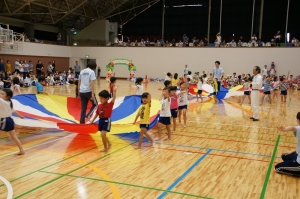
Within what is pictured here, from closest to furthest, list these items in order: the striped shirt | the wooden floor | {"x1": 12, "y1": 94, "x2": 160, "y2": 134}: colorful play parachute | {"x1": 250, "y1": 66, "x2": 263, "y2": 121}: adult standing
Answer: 1. the wooden floor
2. {"x1": 12, "y1": 94, "x2": 160, "y2": 134}: colorful play parachute
3. {"x1": 250, "y1": 66, "x2": 263, "y2": 121}: adult standing
4. the striped shirt

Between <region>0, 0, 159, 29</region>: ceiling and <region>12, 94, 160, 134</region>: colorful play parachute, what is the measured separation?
17.2 m

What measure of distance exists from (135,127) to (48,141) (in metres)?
1.80

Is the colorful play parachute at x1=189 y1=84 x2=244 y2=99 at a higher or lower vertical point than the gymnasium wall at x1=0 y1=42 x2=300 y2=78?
lower

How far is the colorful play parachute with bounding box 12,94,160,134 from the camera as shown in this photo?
20.6 feet

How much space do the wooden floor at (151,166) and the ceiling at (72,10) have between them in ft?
64.1

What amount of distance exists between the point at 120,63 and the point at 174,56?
5.21m

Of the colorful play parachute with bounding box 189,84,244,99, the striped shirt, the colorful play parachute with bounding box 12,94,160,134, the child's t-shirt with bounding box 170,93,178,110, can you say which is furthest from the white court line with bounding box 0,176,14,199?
the striped shirt

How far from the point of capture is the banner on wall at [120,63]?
28438mm

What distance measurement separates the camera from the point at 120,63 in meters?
29.6

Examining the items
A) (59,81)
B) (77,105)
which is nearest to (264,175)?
(77,105)

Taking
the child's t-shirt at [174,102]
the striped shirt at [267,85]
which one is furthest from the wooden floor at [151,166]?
the striped shirt at [267,85]

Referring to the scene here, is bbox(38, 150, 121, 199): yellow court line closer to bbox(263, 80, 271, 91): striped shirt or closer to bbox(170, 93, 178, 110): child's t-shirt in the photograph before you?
bbox(170, 93, 178, 110): child's t-shirt

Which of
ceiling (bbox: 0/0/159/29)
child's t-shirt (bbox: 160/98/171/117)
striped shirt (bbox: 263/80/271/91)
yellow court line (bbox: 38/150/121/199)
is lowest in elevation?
yellow court line (bbox: 38/150/121/199)

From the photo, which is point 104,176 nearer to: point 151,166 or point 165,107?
point 151,166
